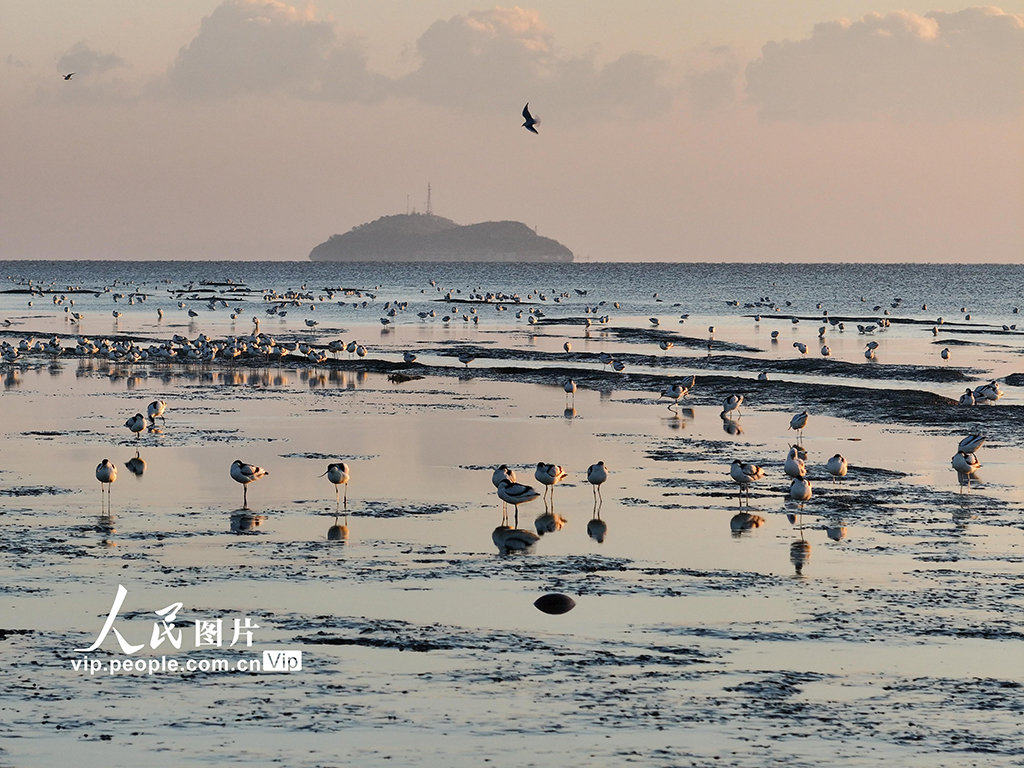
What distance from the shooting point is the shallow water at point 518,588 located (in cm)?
1015

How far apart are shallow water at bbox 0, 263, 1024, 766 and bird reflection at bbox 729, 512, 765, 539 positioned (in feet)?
0.42

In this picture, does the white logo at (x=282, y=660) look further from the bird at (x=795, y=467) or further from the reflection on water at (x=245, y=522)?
the bird at (x=795, y=467)

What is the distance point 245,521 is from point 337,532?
1.48 m

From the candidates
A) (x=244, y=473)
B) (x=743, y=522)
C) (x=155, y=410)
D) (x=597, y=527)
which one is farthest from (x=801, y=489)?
(x=155, y=410)

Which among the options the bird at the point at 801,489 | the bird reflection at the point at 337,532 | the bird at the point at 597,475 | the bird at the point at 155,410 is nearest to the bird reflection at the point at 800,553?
the bird at the point at 801,489

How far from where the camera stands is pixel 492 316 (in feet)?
285

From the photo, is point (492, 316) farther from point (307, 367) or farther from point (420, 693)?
point (420, 693)

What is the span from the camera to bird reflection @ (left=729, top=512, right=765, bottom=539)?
1800 cm

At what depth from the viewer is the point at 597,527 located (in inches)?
717

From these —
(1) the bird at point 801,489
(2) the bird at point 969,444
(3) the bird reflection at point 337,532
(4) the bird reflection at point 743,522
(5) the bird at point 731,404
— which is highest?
(5) the bird at point 731,404

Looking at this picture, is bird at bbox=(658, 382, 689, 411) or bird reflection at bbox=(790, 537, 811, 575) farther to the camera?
bird at bbox=(658, 382, 689, 411)

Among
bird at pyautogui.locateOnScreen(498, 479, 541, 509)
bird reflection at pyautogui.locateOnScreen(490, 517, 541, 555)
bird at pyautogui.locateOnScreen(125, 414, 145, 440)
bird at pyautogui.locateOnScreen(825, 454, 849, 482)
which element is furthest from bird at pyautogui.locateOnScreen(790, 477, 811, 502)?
bird at pyautogui.locateOnScreen(125, 414, 145, 440)

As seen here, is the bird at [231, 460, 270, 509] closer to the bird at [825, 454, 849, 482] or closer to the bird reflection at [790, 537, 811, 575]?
the bird reflection at [790, 537, 811, 575]

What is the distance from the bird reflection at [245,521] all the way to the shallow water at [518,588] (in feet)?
0.26
